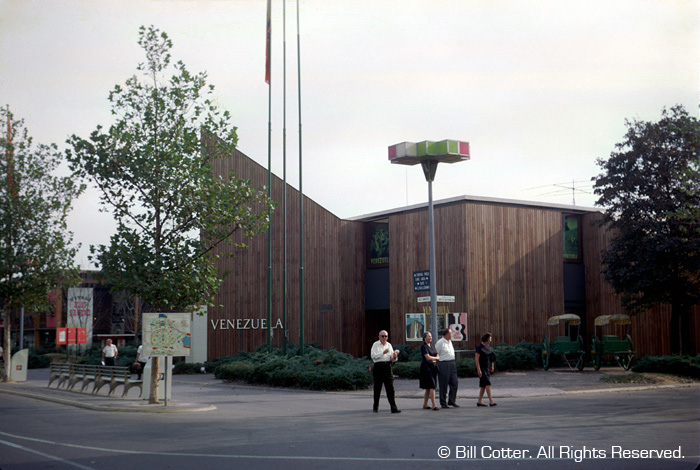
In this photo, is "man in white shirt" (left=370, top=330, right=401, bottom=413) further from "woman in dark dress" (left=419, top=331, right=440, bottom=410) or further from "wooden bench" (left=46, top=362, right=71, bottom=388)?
"wooden bench" (left=46, top=362, right=71, bottom=388)

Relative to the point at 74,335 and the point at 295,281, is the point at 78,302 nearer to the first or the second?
the point at 74,335

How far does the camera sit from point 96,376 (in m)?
22.6

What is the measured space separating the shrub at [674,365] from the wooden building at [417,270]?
799 cm

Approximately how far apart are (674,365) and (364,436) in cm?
1571

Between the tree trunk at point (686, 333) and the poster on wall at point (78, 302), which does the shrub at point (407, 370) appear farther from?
the poster on wall at point (78, 302)

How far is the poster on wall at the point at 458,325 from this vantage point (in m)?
23.7

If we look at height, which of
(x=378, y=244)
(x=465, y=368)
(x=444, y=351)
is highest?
(x=378, y=244)

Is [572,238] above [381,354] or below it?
above

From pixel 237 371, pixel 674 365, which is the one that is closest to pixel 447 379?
pixel 674 365

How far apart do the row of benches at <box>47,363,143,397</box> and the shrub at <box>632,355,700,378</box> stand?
16.2 m

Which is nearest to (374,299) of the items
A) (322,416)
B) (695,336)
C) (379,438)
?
(695,336)

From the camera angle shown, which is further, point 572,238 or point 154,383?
point 572,238

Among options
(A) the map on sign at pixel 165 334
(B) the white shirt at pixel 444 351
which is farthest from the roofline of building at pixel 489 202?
(A) the map on sign at pixel 165 334

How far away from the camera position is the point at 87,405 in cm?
1819
